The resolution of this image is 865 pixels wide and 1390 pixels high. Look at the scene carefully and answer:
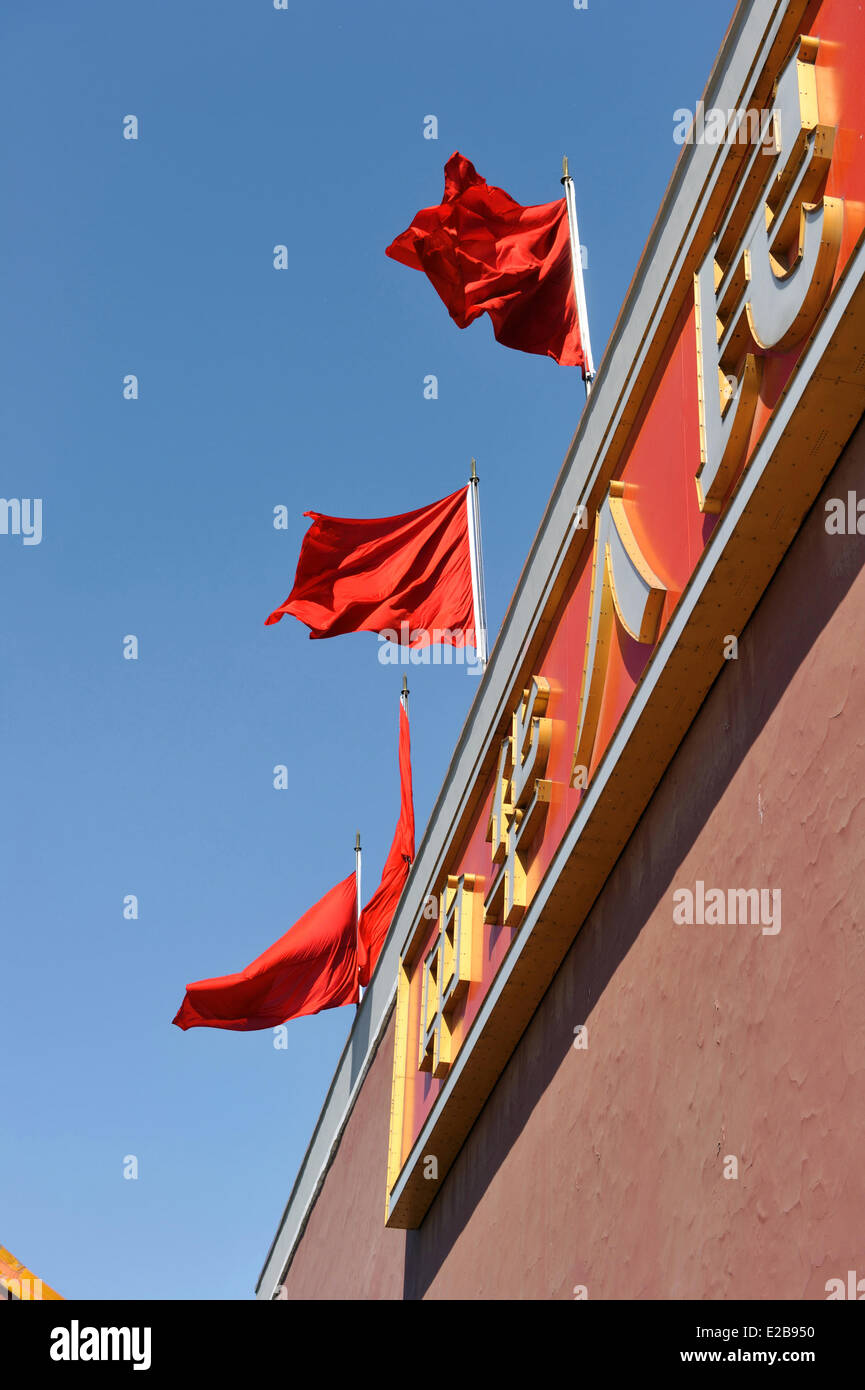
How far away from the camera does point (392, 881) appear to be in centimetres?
1434

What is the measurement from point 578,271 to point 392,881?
225 inches

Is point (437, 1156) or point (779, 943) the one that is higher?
point (779, 943)

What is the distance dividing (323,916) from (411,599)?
122 inches

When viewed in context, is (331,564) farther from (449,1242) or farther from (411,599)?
(449,1242)

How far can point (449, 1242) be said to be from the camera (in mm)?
9133

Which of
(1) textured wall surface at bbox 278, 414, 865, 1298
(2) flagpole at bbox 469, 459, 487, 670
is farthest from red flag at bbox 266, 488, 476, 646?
(1) textured wall surface at bbox 278, 414, 865, 1298

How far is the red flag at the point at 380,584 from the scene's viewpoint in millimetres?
12883

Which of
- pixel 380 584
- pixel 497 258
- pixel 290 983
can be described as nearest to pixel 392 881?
pixel 290 983

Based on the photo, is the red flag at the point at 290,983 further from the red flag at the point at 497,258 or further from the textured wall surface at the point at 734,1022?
the textured wall surface at the point at 734,1022

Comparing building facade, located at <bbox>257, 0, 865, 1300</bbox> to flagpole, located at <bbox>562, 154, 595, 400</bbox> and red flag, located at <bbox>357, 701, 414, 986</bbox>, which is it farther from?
red flag, located at <bbox>357, 701, 414, 986</bbox>

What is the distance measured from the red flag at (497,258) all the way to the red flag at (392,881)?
4314mm

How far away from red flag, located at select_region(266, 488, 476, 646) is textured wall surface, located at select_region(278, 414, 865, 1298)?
553 cm

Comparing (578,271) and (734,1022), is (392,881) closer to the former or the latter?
(578,271)

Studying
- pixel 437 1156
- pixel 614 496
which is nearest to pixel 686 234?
pixel 614 496
